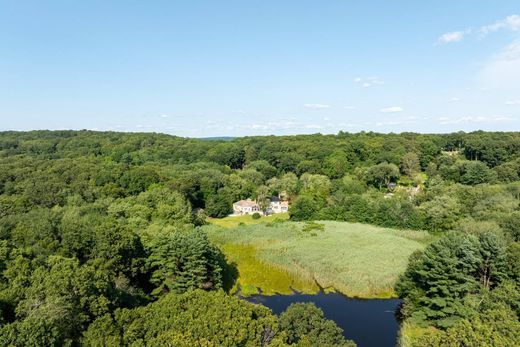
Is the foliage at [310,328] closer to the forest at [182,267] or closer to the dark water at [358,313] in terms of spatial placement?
the forest at [182,267]

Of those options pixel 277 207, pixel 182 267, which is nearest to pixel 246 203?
pixel 277 207

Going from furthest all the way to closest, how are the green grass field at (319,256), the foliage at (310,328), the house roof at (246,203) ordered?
the house roof at (246,203) < the green grass field at (319,256) < the foliage at (310,328)

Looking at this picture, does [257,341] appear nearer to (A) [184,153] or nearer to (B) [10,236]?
(B) [10,236]

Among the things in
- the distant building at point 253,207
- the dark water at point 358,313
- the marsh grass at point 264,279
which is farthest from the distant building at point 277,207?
the dark water at point 358,313

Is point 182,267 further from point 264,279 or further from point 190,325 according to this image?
point 190,325

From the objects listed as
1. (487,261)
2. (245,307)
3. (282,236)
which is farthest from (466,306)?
(282,236)

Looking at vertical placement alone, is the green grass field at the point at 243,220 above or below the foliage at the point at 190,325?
below

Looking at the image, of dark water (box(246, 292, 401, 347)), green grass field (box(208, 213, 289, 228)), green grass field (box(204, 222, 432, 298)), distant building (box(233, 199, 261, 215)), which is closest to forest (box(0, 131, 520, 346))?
dark water (box(246, 292, 401, 347))
